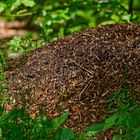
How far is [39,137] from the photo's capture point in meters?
3.74

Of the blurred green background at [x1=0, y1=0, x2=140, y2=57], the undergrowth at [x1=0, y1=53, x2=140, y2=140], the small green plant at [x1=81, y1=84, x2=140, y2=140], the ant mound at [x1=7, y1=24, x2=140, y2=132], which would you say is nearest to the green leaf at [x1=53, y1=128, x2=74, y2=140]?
the undergrowth at [x1=0, y1=53, x2=140, y2=140]

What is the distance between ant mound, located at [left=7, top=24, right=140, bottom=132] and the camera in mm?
4332

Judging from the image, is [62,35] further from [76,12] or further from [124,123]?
[124,123]

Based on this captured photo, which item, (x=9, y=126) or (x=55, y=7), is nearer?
(x=9, y=126)

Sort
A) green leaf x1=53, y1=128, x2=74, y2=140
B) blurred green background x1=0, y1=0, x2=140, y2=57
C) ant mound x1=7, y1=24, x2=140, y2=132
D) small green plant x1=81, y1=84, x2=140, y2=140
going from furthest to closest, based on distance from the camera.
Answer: blurred green background x1=0, y1=0, x2=140, y2=57, ant mound x1=7, y1=24, x2=140, y2=132, green leaf x1=53, y1=128, x2=74, y2=140, small green plant x1=81, y1=84, x2=140, y2=140

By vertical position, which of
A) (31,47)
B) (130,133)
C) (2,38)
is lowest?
(2,38)

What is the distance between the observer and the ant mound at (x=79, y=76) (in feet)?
14.2

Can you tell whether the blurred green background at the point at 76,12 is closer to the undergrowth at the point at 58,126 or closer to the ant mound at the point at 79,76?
the ant mound at the point at 79,76

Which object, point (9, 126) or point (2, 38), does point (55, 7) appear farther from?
point (9, 126)

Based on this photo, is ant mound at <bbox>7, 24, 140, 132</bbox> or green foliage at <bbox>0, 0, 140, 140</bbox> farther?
ant mound at <bbox>7, 24, 140, 132</bbox>

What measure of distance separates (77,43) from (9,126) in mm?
1626

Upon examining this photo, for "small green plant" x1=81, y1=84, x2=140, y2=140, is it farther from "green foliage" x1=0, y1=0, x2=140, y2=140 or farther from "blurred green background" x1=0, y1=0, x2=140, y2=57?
"blurred green background" x1=0, y1=0, x2=140, y2=57

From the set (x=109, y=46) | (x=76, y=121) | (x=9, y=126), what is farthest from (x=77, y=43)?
(x=9, y=126)

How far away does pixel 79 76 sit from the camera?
15.1 feet
